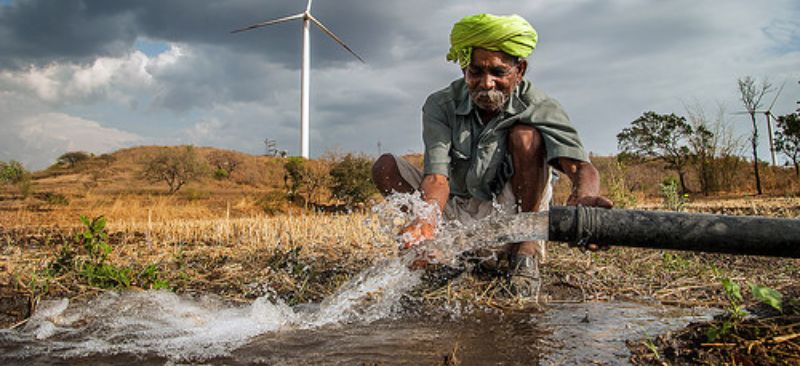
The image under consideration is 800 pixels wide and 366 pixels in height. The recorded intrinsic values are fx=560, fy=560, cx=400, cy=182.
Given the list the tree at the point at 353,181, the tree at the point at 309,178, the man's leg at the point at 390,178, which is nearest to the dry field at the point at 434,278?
the man's leg at the point at 390,178

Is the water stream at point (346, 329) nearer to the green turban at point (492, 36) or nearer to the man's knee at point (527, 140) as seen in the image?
the man's knee at point (527, 140)

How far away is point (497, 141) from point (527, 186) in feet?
0.99

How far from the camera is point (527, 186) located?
10.1 feet

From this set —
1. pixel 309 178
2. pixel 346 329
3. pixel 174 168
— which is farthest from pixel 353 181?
pixel 174 168

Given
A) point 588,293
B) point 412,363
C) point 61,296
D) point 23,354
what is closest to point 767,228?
point 588,293

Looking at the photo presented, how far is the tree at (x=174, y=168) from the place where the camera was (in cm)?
2239

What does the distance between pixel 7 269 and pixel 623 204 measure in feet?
18.2

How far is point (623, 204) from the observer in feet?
19.7

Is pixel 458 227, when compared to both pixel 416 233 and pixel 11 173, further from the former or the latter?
pixel 11 173

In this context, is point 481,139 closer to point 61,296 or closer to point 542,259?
point 542,259

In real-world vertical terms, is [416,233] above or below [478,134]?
below

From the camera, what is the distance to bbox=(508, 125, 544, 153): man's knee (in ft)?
9.82

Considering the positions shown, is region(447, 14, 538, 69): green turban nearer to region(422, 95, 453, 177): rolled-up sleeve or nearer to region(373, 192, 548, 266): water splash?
region(422, 95, 453, 177): rolled-up sleeve

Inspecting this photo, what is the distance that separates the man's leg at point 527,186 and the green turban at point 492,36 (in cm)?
44
